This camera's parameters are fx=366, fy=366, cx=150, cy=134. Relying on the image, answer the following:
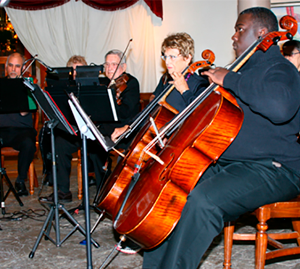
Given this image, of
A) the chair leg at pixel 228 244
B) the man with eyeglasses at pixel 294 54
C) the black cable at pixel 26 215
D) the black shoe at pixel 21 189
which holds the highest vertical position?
the man with eyeglasses at pixel 294 54

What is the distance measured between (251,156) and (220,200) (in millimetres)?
258

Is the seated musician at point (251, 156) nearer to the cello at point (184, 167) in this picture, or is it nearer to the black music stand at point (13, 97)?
the cello at point (184, 167)

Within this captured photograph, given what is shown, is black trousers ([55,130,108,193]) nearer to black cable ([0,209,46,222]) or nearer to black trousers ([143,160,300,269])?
black cable ([0,209,46,222])

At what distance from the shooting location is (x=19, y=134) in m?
3.44

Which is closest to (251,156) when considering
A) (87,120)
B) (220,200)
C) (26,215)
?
(220,200)

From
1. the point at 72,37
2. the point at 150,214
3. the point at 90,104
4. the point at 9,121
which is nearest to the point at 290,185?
the point at 150,214

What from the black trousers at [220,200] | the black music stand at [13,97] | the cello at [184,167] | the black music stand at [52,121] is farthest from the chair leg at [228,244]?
the black music stand at [13,97]

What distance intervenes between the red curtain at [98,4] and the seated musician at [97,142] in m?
2.45

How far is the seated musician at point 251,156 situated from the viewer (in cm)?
144

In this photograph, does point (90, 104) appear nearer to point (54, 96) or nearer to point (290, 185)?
point (54, 96)

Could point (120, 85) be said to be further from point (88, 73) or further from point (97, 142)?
point (88, 73)

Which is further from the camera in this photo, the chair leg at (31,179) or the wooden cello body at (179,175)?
the chair leg at (31,179)

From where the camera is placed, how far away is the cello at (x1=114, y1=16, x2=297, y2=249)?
1457 mm

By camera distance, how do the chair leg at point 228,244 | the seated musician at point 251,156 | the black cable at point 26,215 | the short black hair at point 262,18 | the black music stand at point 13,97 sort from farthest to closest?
the black music stand at point 13,97
the black cable at point 26,215
the chair leg at point 228,244
the short black hair at point 262,18
the seated musician at point 251,156
